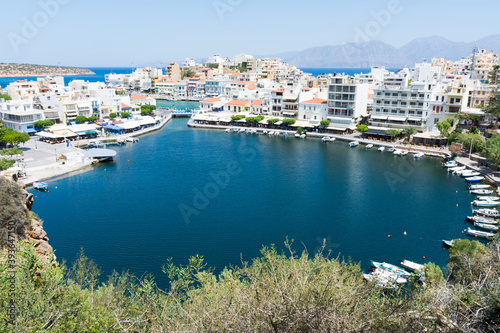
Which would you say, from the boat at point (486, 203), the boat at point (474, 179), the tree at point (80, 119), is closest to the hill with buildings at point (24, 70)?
the tree at point (80, 119)

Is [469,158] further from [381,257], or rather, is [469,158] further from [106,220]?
[106,220]

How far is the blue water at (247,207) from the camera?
1573 cm

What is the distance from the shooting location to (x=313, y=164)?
29875 millimetres

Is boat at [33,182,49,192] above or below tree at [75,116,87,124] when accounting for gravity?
below

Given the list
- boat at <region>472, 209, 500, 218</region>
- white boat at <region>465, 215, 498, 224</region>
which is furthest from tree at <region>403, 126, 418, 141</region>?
white boat at <region>465, 215, 498, 224</region>

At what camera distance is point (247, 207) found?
66.9ft

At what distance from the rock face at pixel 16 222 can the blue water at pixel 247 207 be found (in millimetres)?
2018

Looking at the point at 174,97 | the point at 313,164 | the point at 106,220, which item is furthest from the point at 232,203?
the point at 174,97

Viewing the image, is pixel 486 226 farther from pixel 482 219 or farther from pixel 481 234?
pixel 481 234

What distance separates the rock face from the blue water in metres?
2.02

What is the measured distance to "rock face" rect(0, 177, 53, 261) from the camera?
1157 centimetres

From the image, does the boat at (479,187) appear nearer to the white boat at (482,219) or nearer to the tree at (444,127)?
the white boat at (482,219)

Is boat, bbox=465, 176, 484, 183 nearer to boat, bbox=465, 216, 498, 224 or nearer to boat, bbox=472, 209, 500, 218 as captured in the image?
boat, bbox=472, 209, 500, 218

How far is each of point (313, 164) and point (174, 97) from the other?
Answer: 51309 millimetres
